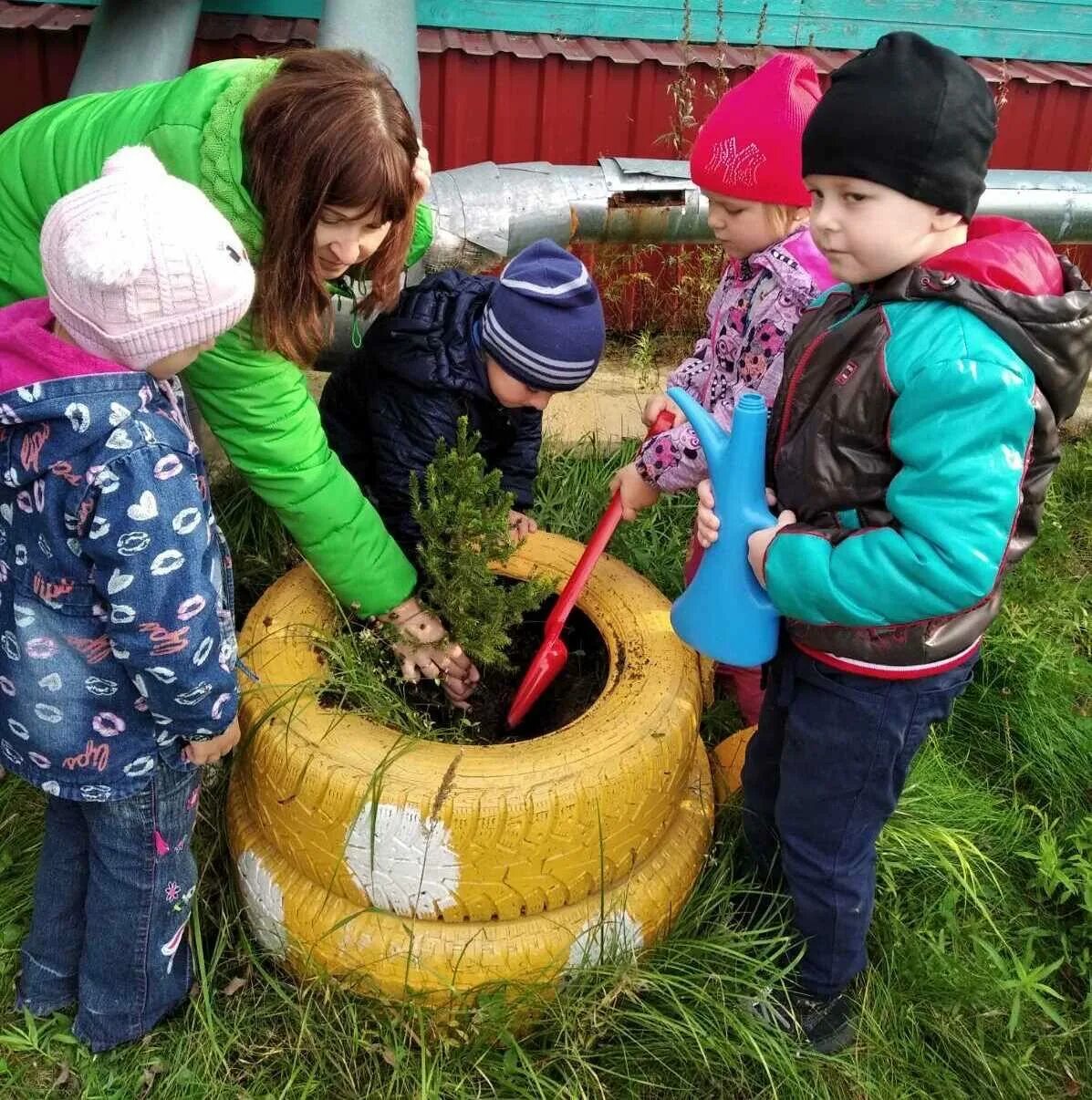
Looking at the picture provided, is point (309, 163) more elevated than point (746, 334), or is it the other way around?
point (309, 163)

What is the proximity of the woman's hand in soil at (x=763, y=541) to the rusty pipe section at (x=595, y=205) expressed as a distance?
144cm

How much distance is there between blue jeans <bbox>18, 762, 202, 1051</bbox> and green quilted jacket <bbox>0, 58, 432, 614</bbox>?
52 cm

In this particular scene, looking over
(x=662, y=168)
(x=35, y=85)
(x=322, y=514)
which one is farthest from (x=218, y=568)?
(x=35, y=85)

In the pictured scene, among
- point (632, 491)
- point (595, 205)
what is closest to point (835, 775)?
point (632, 491)

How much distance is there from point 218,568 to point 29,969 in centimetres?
96

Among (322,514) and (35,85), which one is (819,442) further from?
(35,85)

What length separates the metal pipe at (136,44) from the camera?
302cm

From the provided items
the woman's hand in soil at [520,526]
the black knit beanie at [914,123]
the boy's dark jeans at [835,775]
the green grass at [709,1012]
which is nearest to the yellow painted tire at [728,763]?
the green grass at [709,1012]

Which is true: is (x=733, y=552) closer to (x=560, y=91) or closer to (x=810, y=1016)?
(x=810, y=1016)

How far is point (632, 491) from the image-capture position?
7.58 feet

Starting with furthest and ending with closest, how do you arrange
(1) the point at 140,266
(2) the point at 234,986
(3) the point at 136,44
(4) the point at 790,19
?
(4) the point at 790,19 → (3) the point at 136,44 → (2) the point at 234,986 → (1) the point at 140,266

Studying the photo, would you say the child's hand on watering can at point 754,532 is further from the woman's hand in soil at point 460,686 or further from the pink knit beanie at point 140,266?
the pink knit beanie at point 140,266

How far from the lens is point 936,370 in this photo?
149 centimetres

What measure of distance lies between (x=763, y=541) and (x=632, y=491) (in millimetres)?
588
